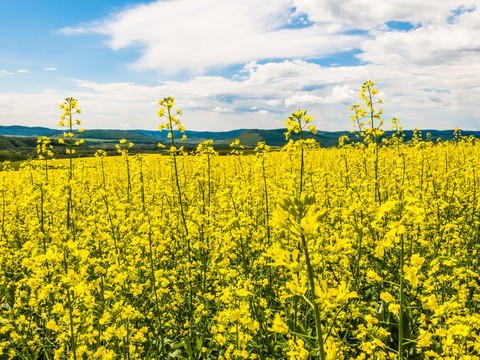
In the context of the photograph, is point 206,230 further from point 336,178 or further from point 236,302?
point 336,178

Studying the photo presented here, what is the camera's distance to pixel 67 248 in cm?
263

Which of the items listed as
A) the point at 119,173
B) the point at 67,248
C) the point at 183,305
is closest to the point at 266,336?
the point at 183,305

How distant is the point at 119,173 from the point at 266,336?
14.5 meters

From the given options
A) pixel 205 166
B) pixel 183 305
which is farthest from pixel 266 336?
pixel 205 166

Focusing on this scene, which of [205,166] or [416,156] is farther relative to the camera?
[416,156]

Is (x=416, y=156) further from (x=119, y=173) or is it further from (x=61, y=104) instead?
(x=119, y=173)

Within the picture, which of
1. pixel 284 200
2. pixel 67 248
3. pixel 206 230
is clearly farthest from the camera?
pixel 206 230

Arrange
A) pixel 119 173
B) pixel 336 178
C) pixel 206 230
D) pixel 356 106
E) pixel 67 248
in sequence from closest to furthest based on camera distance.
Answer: pixel 67 248
pixel 206 230
pixel 356 106
pixel 336 178
pixel 119 173

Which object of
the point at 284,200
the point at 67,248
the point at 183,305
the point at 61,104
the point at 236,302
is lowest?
the point at 183,305

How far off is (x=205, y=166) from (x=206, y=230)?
2.26 meters

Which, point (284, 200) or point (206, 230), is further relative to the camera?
point (206, 230)

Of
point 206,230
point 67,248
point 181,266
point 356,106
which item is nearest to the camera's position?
point 67,248

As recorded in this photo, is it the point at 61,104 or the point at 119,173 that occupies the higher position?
the point at 61,104

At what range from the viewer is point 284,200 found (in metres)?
1.52
